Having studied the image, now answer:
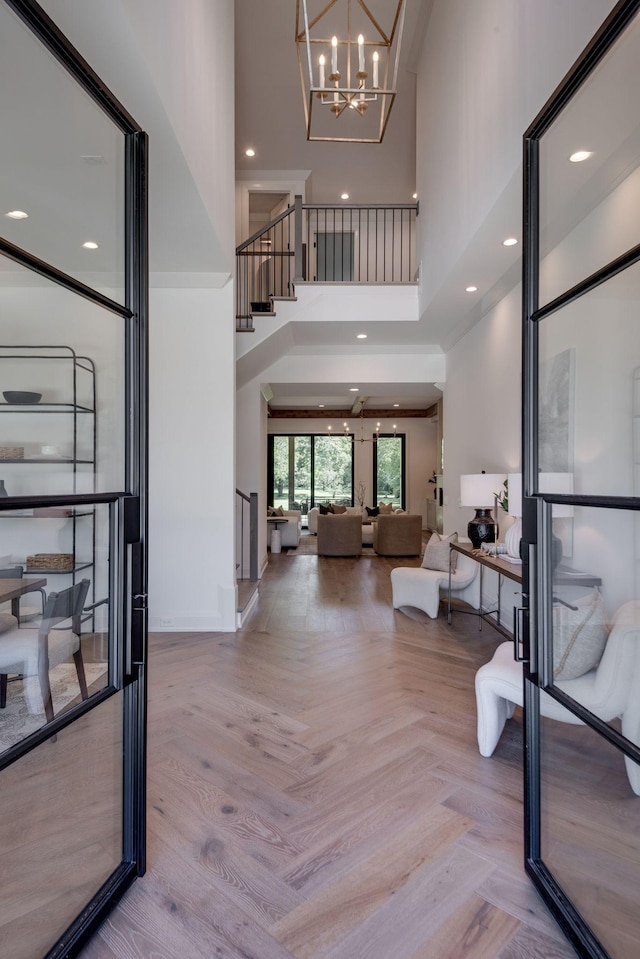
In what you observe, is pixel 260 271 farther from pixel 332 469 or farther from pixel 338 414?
pixel 332 469

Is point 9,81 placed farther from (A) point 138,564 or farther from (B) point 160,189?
(B) point 160,189

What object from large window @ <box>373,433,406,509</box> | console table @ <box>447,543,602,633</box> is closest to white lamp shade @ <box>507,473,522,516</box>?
console table @ <box>447,543,602,633</box>

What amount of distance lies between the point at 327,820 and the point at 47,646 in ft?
4.61

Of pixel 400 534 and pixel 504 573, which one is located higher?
pixel 504 573

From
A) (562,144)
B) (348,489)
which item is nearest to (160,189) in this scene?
(562,144)

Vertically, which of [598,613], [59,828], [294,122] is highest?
[294,122]

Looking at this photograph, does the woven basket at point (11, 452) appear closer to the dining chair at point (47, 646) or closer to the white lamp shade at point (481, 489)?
the dining chair at point (47, 646)

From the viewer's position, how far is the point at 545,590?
1732mm

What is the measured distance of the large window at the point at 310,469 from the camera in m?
14.8

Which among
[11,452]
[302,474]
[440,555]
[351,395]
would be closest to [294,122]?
[351,395]

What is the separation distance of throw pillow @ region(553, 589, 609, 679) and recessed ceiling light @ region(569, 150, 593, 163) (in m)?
1.43

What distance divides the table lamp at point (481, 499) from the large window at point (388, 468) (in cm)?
967

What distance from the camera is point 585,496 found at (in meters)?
1.51

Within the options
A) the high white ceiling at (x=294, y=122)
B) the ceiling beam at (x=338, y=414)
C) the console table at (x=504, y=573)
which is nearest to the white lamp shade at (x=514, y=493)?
the console table at (x=504, y=573)
